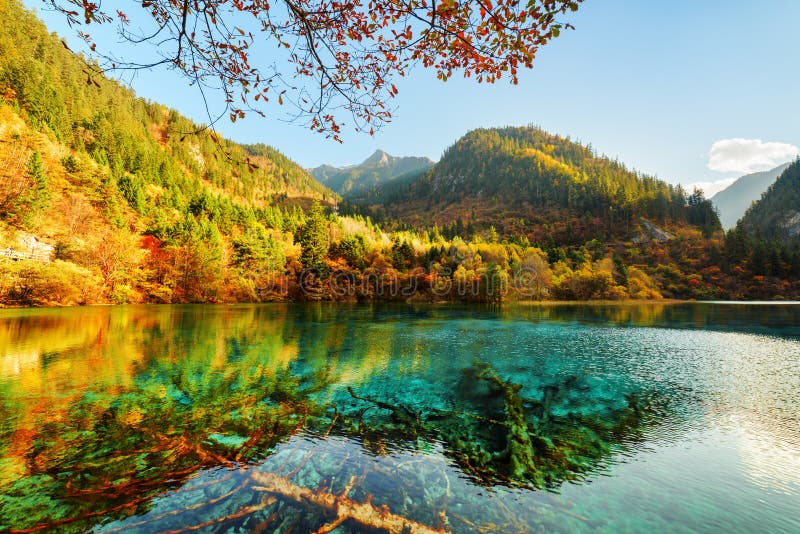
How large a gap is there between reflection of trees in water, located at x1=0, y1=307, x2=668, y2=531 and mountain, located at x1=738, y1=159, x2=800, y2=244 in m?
177

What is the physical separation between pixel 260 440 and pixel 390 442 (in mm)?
2968

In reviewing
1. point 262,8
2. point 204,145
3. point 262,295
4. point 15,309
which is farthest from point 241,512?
point 204,145

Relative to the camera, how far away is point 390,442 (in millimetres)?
7664

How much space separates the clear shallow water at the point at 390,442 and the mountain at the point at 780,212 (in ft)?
567

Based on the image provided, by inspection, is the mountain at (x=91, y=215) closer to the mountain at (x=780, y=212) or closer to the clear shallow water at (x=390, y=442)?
the clear shallow water at (x=390, y=442)

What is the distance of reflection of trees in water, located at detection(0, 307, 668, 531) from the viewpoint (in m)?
5.00

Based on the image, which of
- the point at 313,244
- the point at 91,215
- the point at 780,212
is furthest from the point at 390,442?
the point at 780,212

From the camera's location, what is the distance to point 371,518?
489cm

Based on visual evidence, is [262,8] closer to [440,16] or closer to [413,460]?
[440,16]

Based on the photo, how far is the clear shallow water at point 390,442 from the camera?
16.5 ft

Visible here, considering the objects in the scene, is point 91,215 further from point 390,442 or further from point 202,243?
point 390,442

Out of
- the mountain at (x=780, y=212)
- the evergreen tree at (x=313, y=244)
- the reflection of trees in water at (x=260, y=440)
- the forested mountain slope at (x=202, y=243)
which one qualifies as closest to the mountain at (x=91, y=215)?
the forested mountain slope at (x=202, y=243)

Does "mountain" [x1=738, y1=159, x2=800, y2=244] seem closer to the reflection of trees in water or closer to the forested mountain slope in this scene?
the forested mountain slope

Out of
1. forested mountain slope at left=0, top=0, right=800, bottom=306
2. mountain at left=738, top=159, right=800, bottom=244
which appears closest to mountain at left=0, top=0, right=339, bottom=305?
forested mountain slope at left=0, top=0, right=800, bottom=306
